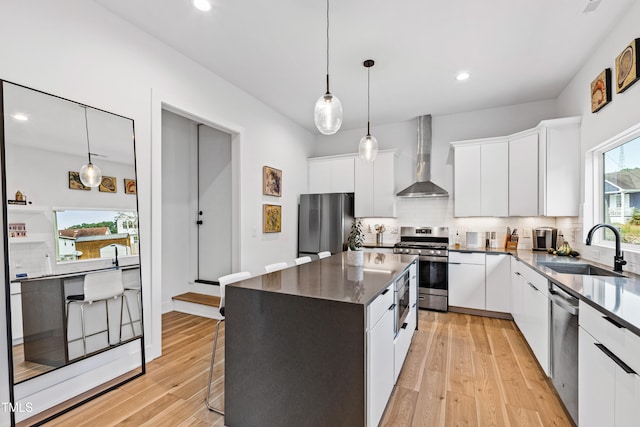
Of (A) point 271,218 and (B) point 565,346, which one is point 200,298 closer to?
(A) point 271,218

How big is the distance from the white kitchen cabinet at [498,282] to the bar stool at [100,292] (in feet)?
13.0

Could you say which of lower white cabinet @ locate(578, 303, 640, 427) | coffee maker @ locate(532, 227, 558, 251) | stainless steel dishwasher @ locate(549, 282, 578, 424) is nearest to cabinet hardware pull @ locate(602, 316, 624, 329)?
lower white cabinet @ locate(578, 303, 640, 427)

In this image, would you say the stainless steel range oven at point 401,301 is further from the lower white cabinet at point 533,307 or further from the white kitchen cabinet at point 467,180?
the white kitchen cabinet at point 467,180

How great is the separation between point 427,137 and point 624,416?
4.01 m

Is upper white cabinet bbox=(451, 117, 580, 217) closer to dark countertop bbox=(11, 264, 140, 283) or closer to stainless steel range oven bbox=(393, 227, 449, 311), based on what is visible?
stainless steel range oven bbox=(393, 227, 449, 311)

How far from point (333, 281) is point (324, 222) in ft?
9.15

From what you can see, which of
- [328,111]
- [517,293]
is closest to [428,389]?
[517,293]

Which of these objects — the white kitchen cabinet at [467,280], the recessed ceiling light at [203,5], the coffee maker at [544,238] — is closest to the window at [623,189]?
the coffee maker at [544,238]

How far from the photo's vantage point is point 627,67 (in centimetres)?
221

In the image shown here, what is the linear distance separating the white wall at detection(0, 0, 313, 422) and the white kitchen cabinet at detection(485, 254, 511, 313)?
2957 millimetres

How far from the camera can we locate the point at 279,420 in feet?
5.22

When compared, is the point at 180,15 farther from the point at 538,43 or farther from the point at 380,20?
the point at 538,43

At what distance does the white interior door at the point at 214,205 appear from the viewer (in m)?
4.15

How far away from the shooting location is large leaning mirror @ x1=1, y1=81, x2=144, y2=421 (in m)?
1.78
